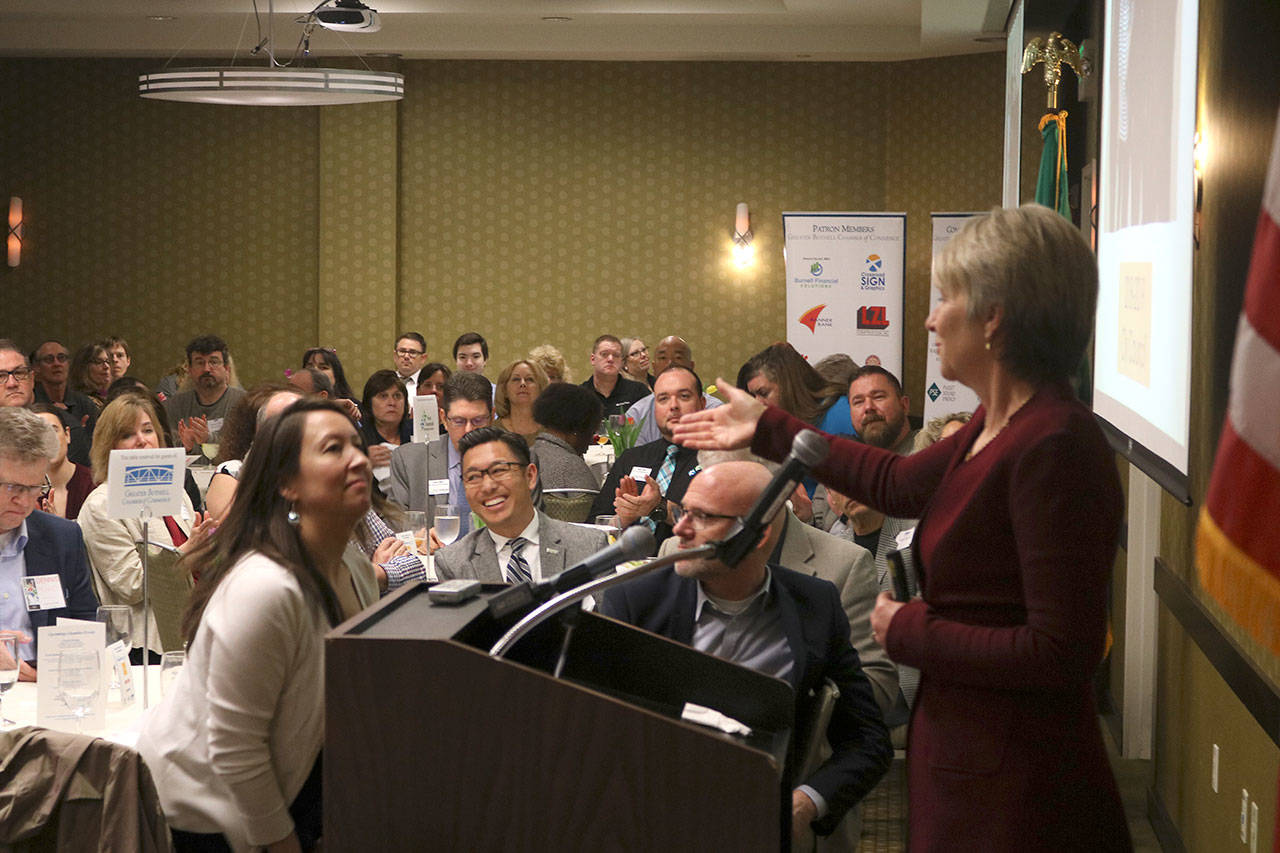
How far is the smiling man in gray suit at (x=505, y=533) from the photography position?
391 cm

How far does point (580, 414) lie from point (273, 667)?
3961 mm

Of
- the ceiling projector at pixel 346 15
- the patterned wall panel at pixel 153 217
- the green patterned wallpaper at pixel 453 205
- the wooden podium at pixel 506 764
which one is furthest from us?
the patterned wall panel at pixel 153 217

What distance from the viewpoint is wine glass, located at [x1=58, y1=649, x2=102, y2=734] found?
9.37 feet

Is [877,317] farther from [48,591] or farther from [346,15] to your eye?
[48,591]

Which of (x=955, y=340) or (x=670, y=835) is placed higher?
(x=955, y=340)

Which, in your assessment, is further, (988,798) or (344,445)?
(344,445)

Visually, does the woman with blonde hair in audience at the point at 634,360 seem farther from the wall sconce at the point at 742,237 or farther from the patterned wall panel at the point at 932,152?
the patterned wall panel at the point at 932,152

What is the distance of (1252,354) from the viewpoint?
1071 mm

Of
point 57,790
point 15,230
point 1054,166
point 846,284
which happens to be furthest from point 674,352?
point 57,790

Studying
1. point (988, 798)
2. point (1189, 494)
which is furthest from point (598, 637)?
point (1189, 494)

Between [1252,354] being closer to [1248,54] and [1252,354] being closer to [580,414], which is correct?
[1248,54]

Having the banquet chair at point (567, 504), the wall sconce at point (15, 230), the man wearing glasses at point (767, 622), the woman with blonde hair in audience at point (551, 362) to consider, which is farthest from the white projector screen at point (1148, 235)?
the wall sconce at point (15, 230)

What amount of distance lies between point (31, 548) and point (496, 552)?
129cm

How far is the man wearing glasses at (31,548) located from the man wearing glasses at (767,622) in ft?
5.57
